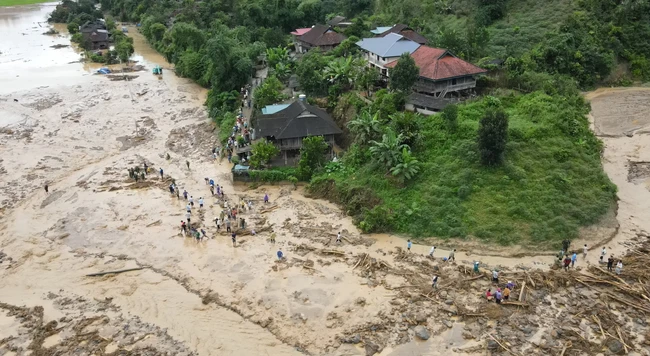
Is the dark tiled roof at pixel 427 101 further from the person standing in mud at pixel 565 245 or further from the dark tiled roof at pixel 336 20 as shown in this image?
the dark tiled roof at pixel 336 20

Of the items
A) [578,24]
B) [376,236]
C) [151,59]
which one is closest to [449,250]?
[376,236]

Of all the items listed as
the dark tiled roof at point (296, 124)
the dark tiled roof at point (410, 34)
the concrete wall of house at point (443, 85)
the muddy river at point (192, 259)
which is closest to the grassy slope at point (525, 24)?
the dark tiled roof at point (410, 34)

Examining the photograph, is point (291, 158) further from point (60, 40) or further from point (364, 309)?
point (60, 40)

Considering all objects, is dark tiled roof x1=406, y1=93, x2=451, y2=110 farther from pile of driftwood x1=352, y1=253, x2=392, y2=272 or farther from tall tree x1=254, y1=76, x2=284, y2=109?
pile of driftwood x1=352, y1=253, x2=392, y2=272

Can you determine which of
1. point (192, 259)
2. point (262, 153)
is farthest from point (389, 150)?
point (192, 259)

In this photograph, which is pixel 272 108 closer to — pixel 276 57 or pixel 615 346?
pixel 276 57

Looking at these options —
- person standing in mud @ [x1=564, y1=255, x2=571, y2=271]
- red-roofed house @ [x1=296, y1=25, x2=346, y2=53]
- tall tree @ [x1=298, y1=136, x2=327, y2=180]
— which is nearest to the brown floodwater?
red-roofed house @ [x1=296, y1=25, x2=346, y2=53]
